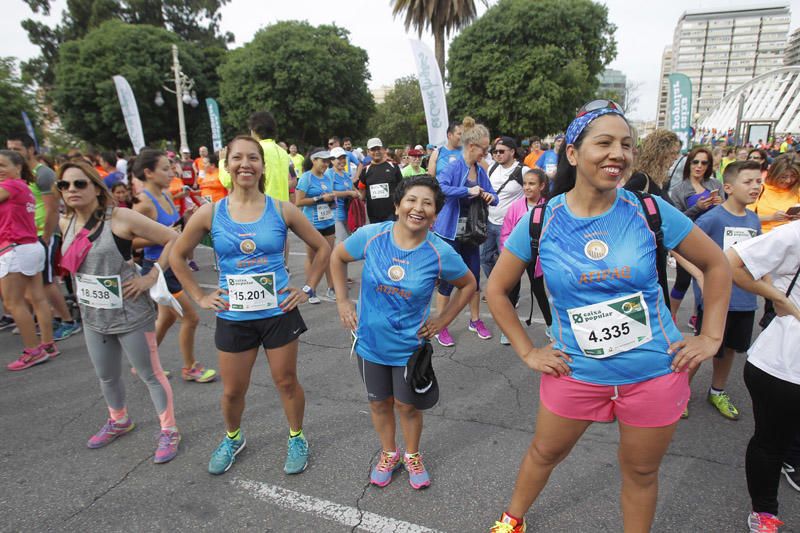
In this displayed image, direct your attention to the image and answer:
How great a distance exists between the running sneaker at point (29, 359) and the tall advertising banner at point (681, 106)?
1773 cm

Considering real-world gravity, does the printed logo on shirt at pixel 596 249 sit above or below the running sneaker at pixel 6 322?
above

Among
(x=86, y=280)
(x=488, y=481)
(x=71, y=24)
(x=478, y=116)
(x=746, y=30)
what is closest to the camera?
(x=488, y=481)

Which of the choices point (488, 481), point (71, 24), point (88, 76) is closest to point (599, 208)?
point (488, 481)

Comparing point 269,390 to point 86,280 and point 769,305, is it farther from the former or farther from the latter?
point 769,305

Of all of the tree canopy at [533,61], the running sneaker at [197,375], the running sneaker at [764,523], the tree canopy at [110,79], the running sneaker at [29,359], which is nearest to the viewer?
the running sneaker at [764,523]

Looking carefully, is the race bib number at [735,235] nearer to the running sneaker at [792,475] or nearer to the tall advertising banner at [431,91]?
the running sneaker at [792,475]

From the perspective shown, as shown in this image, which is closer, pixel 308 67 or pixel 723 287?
pixel 723 287

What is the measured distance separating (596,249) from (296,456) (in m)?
2.18

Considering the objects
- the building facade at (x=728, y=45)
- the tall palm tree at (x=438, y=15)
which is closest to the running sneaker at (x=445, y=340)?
the tall palm tree at (x=438, y=15)

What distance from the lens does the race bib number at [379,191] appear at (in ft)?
23.9

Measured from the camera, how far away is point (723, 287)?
175cm

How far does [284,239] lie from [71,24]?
163ft

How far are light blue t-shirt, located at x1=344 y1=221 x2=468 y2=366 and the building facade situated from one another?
17402 centimetres

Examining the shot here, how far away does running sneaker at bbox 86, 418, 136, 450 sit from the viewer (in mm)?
3070
